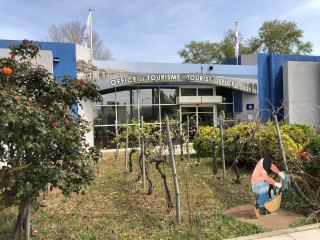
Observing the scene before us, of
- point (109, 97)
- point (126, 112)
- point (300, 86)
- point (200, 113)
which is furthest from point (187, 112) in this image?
point (300, 86)

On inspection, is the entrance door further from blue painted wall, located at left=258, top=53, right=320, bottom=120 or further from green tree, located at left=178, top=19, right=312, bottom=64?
green tree, located at left=178, top=19, right=312, bottom=64

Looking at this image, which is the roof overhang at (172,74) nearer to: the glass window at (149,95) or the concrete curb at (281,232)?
the glass window at (149,95)

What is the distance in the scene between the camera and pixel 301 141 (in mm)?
7957

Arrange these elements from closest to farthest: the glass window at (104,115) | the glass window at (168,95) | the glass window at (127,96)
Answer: the glass window at (104,115), the glass window at (127,96), the glass window at (168,95)

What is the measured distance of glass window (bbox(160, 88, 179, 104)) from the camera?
1430 centimetres

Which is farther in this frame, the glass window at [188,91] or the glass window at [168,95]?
the glass window at [188,91]

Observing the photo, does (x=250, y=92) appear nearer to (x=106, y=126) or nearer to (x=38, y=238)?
(x=106, y=126)

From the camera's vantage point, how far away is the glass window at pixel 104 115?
13.0 metres

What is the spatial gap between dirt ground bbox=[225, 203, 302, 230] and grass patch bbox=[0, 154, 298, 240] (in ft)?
0.63

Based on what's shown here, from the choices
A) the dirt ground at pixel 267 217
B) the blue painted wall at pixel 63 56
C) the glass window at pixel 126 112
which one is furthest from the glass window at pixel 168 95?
the dirt ground at pixel 267 217

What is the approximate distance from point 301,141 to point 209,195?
438cm

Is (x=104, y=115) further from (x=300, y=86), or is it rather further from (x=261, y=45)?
(x=261, y=45)

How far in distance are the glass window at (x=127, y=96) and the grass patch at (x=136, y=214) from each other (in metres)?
7.46

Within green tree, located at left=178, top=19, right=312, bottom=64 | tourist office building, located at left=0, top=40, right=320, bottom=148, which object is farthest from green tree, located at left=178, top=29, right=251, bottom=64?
tourist office building, located at left=0, top=40, right=320, bottom=148
